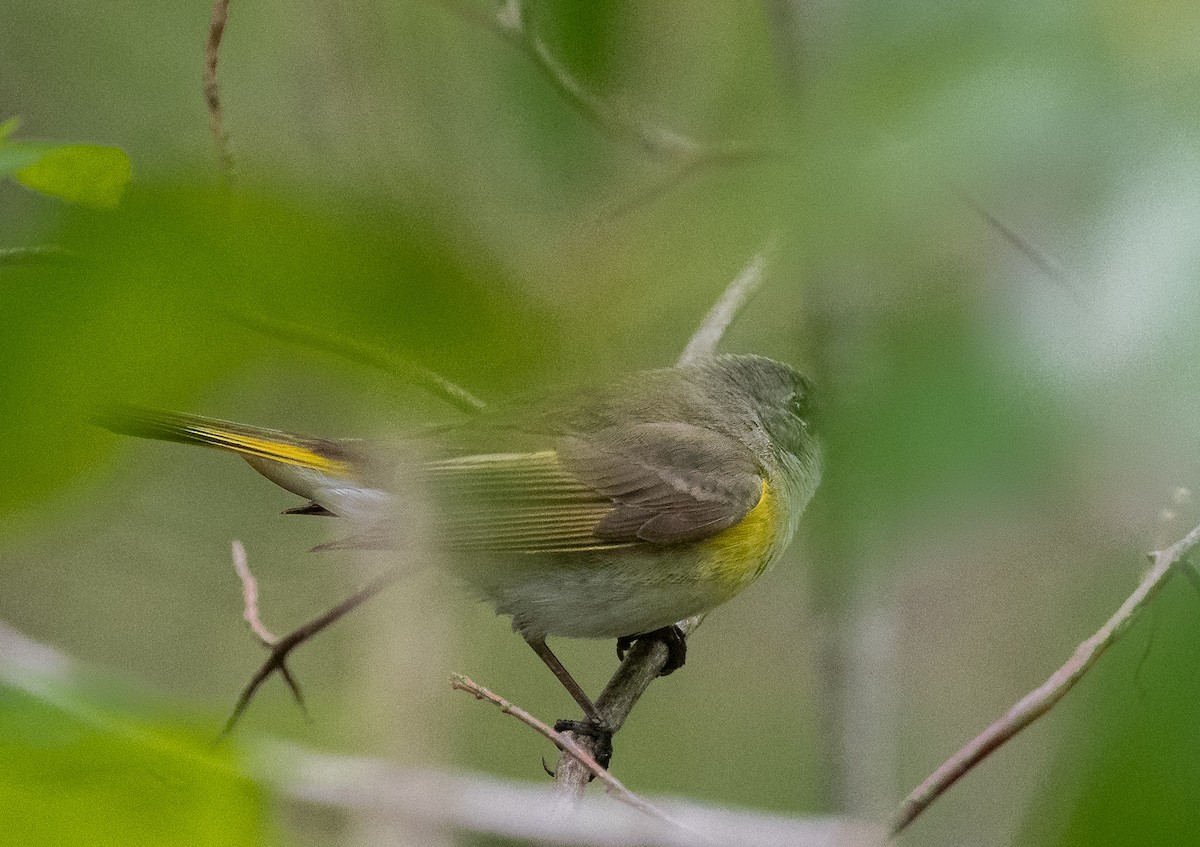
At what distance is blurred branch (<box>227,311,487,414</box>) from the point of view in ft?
1.76

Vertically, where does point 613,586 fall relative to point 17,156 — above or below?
below

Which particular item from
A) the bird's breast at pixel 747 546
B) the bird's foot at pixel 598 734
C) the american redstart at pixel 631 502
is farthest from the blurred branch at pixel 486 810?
the bird's breast at pixel 747 546

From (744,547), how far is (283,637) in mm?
1539

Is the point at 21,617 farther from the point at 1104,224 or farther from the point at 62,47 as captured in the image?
the point at 1104,224

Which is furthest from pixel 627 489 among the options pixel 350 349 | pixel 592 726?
pixel 350 349

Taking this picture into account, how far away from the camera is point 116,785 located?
21.5 inches

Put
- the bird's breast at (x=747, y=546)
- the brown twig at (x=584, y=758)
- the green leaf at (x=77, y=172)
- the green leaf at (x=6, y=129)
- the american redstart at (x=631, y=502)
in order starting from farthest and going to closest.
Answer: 1. the bird's breast at (x=747, y=546)
2. the american redstart at (x=631, y=502)
3. the brown twig at (x=584, y=758)
4. the green leaf at (x=6, y=129)
5. the green leaf at (x=77, y=172)

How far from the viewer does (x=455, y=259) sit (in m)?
0.51

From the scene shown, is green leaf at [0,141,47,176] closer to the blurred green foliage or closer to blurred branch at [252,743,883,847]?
the blurred green foliage

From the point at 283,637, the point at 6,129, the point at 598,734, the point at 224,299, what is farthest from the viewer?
the point at 598,734

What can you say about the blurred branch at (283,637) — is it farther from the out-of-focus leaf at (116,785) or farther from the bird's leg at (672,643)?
the bird's leg at (672,643)

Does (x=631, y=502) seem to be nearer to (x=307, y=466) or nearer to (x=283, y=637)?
(x=307, y=466)

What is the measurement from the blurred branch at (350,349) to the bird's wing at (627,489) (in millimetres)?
2128

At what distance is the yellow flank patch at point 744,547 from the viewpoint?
3309mm
